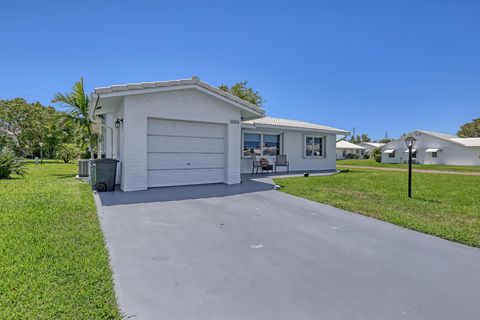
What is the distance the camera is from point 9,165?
10875 millimetres

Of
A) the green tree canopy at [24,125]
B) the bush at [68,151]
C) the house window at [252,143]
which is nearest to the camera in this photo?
the house window at [252,143]

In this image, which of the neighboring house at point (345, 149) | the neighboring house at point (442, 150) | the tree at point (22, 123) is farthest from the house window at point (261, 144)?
the neighboring house at point (345, 149)

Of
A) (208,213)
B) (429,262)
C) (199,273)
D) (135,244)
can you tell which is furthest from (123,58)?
(429,262)

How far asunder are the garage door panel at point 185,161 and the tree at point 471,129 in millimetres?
63367

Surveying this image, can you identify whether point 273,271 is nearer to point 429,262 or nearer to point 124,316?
point 124,316

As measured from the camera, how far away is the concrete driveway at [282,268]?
92.4 inches

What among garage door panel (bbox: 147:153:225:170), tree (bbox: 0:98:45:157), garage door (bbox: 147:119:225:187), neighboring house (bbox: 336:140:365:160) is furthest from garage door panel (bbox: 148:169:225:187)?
neighboring house (bbox: 336:140:365:160)

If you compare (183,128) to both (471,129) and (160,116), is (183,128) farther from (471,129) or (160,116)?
(471,129)

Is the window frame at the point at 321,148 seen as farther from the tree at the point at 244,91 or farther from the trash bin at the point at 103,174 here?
the tree at the point at 244,91

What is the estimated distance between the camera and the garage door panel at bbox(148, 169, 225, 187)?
8641 mm

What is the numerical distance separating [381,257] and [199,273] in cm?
248

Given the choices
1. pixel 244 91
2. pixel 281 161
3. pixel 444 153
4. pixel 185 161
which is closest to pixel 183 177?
pixel 185 161

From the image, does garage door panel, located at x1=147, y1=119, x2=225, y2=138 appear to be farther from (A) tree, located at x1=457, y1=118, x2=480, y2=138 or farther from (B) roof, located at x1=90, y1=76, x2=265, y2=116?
(A) tree, located at x1=457, y1=118, x2=480, y2=138

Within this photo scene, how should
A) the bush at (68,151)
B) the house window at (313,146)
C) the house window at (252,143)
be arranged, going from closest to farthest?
the house window at (252,143), the house window at (313,146), the bush at (68,151)
